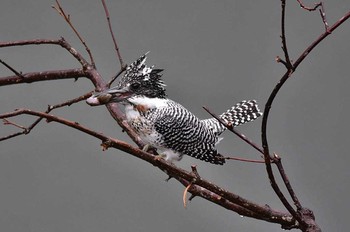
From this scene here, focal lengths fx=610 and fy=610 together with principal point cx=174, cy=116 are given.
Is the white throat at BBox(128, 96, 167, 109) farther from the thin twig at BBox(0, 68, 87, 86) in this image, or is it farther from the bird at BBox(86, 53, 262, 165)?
the thin twig at BBox(0, 68, 87, 86)

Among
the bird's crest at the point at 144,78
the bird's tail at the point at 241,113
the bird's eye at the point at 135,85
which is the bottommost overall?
the bird's eye at the point at 135,85

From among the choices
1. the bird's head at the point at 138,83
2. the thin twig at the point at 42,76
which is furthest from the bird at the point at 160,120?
the thin twig at the point at 42,76

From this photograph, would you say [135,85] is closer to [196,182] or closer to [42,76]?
[42,76]

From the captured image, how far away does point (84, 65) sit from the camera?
1.22 metres

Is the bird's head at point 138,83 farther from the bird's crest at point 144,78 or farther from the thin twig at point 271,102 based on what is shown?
the thin twig at point 271,102

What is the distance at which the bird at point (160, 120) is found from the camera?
3.39 feet

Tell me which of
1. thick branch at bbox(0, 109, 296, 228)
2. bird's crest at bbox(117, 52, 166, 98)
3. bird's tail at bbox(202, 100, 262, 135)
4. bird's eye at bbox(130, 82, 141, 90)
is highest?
bird's tail at bbox(202, 100, 262, 135)

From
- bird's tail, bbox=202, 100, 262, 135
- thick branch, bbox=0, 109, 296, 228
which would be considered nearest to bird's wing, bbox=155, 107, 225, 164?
bird's tail, bbox=202, 100, 262, 135

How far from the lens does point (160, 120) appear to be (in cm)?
115

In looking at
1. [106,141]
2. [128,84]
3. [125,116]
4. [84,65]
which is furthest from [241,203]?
[84,65]

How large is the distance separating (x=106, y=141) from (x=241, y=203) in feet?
0.66

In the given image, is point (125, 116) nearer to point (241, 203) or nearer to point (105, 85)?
point (105, 85)

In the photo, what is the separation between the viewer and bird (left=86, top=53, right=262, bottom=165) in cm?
103

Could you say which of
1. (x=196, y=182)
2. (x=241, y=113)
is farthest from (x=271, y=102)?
(x=241, y=113)
